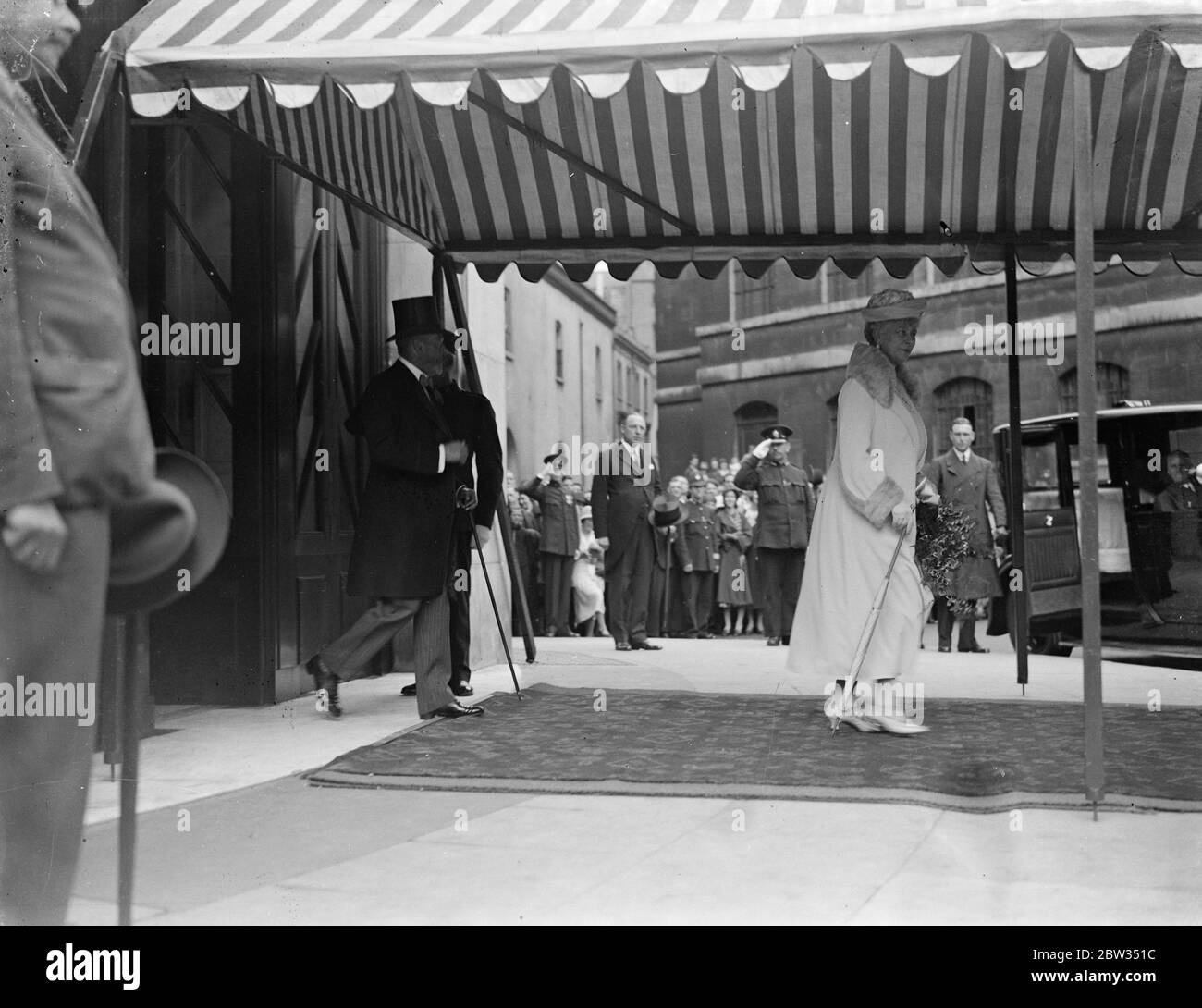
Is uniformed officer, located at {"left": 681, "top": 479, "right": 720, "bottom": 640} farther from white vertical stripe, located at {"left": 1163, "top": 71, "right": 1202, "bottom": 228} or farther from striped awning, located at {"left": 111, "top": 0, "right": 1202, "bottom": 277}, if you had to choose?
white vertical stripe, located at {"left": 1163, "top": 71, "right": 1202, "bottom": 228}

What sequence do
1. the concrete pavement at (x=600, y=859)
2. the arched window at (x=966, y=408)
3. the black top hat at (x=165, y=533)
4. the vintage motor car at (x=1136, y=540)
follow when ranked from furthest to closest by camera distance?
1. the arched window at (x=966, y=408)
2. the vintage motor car at (x=1136, y=540)
3. the concrete pavement at (x=600, y=859)
4. the black top hat at (x=165, y=533)

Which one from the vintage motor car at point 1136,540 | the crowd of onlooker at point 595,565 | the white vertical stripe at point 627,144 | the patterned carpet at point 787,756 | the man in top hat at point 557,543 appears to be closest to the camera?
the patterned carpet at point 787,756

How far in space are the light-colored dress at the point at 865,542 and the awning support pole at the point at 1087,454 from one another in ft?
6.07

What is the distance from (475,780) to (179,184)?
14.5 feet

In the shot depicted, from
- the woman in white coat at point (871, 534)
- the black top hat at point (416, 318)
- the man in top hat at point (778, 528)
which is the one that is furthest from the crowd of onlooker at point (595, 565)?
the woman in white coat at point (871, 534)

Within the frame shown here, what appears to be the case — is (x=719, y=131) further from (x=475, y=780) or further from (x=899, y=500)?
(x=475, y=780)

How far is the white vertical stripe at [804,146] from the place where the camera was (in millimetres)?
8086

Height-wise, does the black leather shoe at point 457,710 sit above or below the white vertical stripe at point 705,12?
below

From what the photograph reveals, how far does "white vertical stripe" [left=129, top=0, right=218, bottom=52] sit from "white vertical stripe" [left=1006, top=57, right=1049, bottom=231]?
14.4ft

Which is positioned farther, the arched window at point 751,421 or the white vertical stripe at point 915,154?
the arched window at point 751,421

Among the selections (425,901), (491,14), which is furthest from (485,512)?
(425,901)

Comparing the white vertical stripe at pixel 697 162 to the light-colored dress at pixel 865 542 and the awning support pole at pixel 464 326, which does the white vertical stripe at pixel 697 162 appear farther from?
the light-colored dress at pixel 865 542

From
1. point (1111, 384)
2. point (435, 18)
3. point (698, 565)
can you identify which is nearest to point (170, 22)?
point (435, 18)

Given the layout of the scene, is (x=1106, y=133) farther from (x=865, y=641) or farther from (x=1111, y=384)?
(x=1111, y=384)
